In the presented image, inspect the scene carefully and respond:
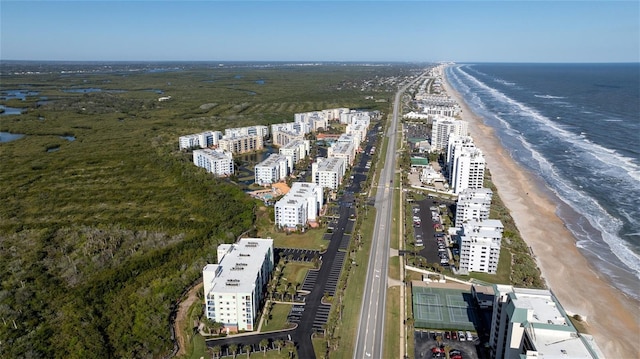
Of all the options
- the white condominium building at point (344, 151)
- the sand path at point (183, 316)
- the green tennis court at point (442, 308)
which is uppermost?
the white condominium building at point (344, 151)

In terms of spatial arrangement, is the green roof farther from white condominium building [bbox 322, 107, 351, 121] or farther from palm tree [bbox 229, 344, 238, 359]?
palm tree [bbox 229, 344, 238, 359]

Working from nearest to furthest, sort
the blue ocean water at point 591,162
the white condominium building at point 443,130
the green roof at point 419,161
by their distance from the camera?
the blue ocean water at point 591,162 < the green roof at point 419,161 < the white condominium building at point 443,130

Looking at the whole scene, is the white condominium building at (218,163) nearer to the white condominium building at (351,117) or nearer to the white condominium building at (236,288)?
the white condominium building at (236,288)

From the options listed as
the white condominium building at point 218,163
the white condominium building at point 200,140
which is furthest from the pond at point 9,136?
the white condominium building at point 218,163

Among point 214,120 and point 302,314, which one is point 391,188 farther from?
point 214,120

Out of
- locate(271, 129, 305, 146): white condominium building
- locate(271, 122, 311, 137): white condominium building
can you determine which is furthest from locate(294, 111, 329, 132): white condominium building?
locate(271, 129, 305, 146): white condominium building

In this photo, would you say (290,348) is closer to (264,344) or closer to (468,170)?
(264,344)
